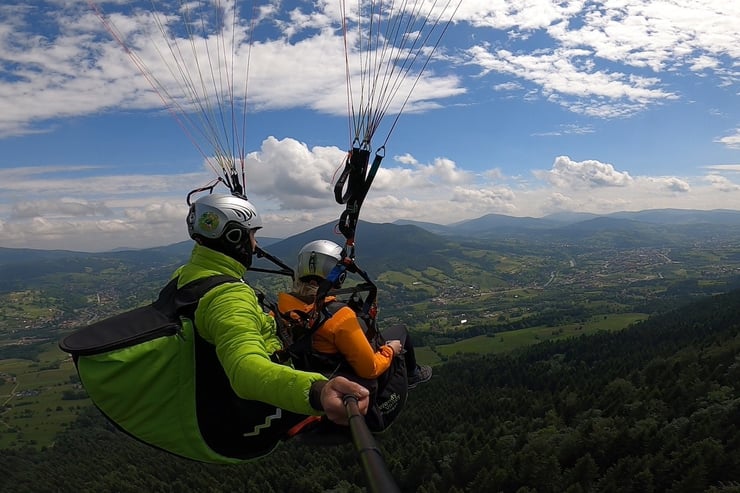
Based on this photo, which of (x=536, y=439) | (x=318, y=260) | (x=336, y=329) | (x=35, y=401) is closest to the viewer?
(x=336, y=329)

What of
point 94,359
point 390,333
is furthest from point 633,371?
point 94,359

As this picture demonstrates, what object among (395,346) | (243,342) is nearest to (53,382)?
(395,346)

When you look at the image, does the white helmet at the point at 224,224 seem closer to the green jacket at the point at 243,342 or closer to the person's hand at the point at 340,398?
the green jacket at the point at 243,342

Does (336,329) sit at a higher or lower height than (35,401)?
higher

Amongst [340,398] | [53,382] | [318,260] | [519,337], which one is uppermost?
[318,260]

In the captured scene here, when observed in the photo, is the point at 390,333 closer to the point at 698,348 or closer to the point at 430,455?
the point at 430,455

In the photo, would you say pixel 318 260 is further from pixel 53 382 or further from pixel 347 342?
pixel 53 382
